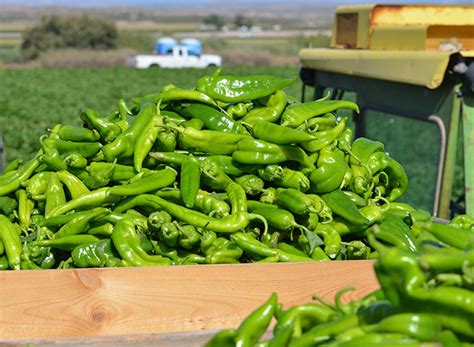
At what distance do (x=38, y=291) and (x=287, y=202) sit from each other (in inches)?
45.2

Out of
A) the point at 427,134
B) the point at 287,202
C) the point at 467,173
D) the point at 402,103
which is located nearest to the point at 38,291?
the point at 287,202

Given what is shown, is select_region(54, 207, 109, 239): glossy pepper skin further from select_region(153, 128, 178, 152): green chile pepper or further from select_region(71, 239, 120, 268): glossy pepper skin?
select_region(153, 128, 178, 152): green chile pepper

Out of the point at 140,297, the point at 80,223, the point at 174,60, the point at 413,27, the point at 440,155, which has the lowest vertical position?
the point at 174,60

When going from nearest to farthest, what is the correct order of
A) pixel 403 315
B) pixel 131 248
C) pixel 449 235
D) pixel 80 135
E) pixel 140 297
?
pixel 403 315
pixel 449 235
pixel 140 297
pixel 131 248
pixel 80 135

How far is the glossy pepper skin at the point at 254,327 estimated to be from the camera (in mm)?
2064

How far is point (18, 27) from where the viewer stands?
445ft

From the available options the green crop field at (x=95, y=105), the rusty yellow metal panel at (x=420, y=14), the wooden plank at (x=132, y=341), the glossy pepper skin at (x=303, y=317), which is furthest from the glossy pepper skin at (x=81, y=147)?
the rusty yellow metal panel at (x=420, y=14)

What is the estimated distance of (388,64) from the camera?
6.23m

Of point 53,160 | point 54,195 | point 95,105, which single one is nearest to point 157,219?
point 54,195

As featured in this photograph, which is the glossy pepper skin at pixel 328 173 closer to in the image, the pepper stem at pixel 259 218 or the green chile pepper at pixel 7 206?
the pepper stem at pixel 259 218

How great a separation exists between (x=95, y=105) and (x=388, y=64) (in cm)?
1569

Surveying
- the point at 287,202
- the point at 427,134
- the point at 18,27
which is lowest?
the point at 18,27

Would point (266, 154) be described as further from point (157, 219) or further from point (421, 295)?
point (421, 295)

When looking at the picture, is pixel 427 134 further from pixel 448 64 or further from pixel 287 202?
pixel 287 202
